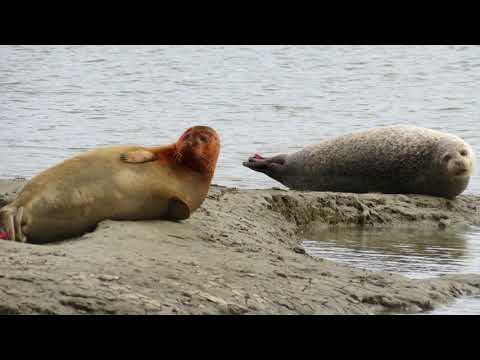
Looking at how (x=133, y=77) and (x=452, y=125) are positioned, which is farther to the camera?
(x=133, y=77)

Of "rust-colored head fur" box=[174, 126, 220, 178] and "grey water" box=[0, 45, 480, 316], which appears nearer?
"rust-colored head fur" box=[174, 126, 220, 178]

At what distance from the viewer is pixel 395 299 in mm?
5543

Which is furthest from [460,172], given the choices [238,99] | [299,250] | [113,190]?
[238,99]

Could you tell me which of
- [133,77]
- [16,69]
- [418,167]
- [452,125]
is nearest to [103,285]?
[418,167]

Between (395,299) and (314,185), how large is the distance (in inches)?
169

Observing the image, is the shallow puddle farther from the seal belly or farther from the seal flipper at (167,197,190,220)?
the seal belly

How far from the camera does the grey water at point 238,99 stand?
1184cm

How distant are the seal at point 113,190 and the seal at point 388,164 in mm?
3289

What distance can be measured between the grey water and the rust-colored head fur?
1.31 metres

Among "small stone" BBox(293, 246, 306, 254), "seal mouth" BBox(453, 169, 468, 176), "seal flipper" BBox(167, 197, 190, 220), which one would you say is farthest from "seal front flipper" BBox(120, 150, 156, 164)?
"seal mouth" BBox(453, 169, 468, 176)

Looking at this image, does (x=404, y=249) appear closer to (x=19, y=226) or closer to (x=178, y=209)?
(x=178, y=209)

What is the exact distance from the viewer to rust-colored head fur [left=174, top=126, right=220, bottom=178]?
6402 mm

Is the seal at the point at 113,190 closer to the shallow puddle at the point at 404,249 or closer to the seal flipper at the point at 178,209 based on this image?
the seal flipper at the point at 178,209

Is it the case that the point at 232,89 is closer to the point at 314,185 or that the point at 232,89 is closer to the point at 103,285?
the point at 314,185
